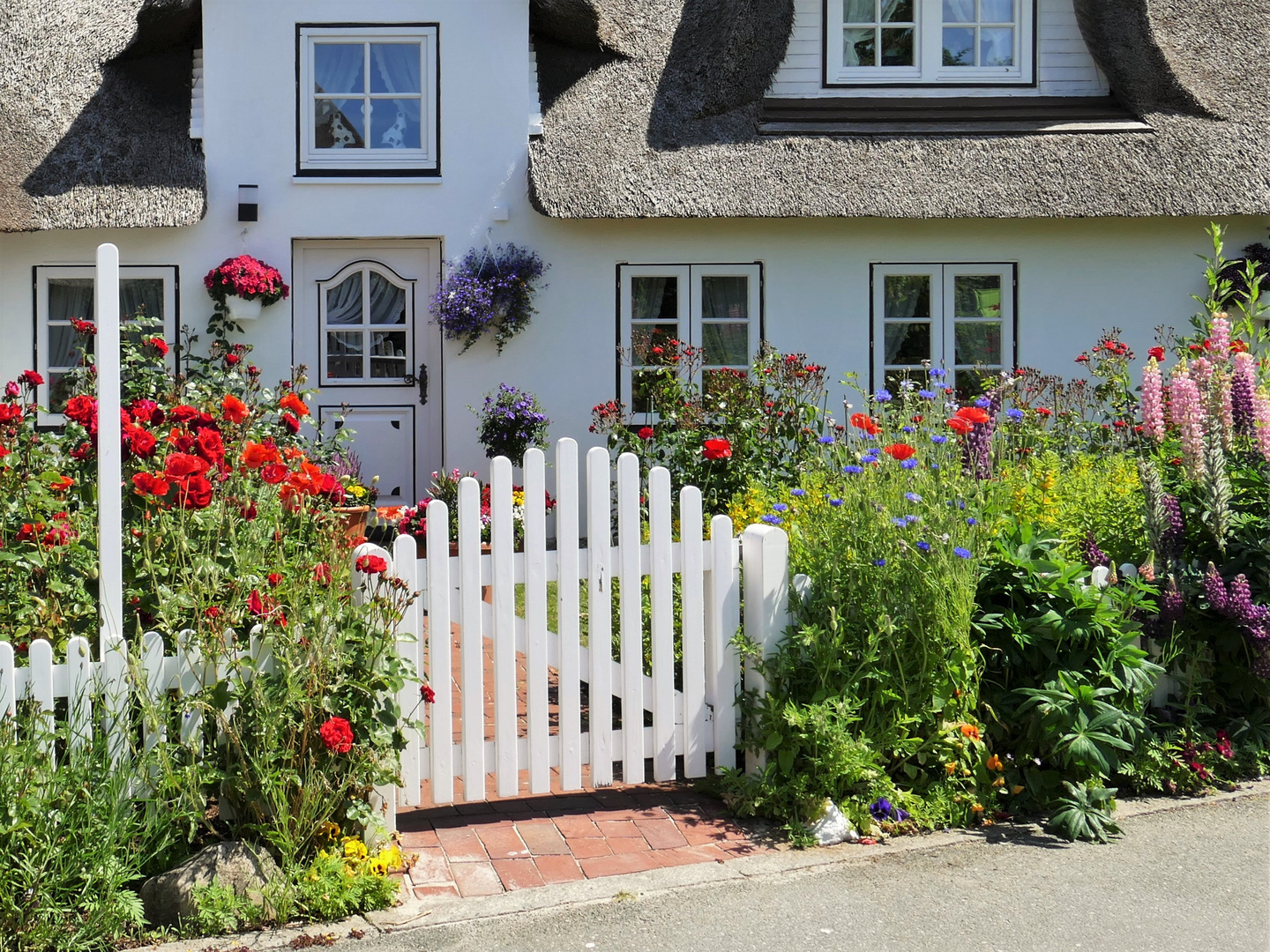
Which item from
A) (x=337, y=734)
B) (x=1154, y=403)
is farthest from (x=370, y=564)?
(x=1154, y=403)

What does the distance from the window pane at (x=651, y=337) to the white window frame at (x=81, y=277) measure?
330cm

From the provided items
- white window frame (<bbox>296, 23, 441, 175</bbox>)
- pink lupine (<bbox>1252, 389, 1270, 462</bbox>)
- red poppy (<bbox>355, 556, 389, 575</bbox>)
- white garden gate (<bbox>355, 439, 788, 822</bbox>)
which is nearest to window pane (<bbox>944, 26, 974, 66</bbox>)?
white window frame (<bbox>296, 23, 441, 175</bbox>)

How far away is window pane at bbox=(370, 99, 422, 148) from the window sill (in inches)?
12.3

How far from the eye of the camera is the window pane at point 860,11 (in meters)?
9.75

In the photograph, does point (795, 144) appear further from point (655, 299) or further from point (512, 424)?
point (512, 424)

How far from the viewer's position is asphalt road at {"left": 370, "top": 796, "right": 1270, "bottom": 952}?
319cm

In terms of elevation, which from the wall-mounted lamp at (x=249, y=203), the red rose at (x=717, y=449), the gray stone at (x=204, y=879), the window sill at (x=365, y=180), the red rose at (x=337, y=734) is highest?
the window sill at (x=365, y=180)

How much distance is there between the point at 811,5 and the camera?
962 centimetres

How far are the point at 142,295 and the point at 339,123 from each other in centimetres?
191

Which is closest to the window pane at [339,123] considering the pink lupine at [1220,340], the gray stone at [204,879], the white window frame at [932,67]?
the white window frame at [932,67]

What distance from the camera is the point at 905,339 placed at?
9477 millimetres

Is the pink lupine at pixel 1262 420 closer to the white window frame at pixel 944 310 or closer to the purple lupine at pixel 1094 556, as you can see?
the purple lupine at pixel 1094 556

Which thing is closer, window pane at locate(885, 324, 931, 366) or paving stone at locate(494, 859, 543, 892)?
paving stone at locate(494, 859, 543, 892)

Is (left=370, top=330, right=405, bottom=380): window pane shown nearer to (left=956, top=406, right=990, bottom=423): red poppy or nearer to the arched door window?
the arched door window
